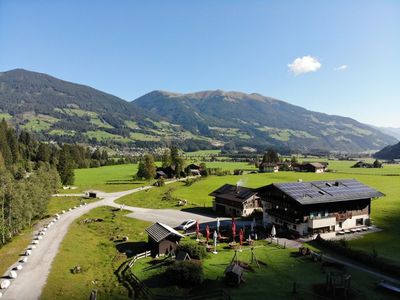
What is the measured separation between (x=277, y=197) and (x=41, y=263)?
38.8 metres

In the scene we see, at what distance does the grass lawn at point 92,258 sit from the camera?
108ft

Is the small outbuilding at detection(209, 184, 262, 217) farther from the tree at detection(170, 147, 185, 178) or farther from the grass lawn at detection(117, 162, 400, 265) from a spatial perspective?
the tree at detection(170, 147, 185, 178)

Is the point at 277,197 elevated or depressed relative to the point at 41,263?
elevated

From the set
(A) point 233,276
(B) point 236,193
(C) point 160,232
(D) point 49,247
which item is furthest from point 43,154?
(A) point 233,276

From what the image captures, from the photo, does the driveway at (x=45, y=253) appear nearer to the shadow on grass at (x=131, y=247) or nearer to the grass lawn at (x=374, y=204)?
the shadow on grass at (x=131, y=247)

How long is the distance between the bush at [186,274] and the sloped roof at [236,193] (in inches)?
1415

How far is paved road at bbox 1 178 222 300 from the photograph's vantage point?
105 ft

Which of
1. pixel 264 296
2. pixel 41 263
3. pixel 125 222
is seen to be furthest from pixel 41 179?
pixel 264 296

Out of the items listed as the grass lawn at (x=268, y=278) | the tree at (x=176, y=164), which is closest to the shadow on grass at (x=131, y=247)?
the grass lawn at (x=268, y=278)

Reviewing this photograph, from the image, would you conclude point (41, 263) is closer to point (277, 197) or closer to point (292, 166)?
point (277, 197)

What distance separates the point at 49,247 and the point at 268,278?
29.0 meters

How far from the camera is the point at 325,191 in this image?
5925cm

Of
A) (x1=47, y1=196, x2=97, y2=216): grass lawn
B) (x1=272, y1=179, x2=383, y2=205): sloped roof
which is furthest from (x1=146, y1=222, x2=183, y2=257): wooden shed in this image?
(x1=47, y1=196, x2=97, y2=216): grass lawn

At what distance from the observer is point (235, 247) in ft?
158
